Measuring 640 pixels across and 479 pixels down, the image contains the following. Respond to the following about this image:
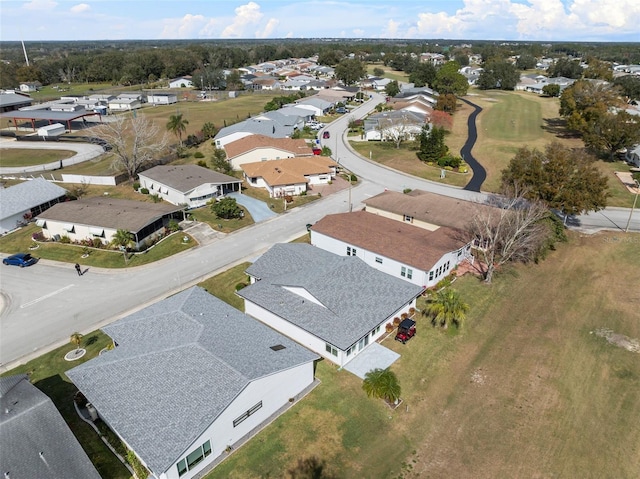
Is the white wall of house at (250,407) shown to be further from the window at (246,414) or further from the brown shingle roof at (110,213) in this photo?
the brown shingle roof at (110,213)

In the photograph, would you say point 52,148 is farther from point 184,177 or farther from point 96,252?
point 96,252

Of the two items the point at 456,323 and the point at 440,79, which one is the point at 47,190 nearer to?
the point at 456,323

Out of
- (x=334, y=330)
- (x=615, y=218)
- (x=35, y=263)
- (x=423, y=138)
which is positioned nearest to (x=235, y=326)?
(x=334, y=330)

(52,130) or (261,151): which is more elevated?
(261,151)

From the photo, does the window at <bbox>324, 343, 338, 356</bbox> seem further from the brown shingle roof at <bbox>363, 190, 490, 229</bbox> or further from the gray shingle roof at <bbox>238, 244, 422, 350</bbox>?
the brown shingle roof at <bbox>363, 190, 490, 229</bbox>

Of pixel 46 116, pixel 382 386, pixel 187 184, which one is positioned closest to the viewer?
pixel 382 386

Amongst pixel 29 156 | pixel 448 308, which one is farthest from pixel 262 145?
pixel 448 308

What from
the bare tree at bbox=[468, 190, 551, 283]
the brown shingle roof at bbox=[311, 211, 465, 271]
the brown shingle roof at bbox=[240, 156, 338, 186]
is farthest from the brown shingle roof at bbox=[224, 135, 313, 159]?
the bare tree at bbox=[468, 190, 551, 283]

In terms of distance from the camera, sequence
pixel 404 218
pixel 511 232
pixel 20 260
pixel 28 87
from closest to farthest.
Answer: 1. pixel 511 232
2. pixel 20 260
3. pixel 404 218
4. pixel 28 87
